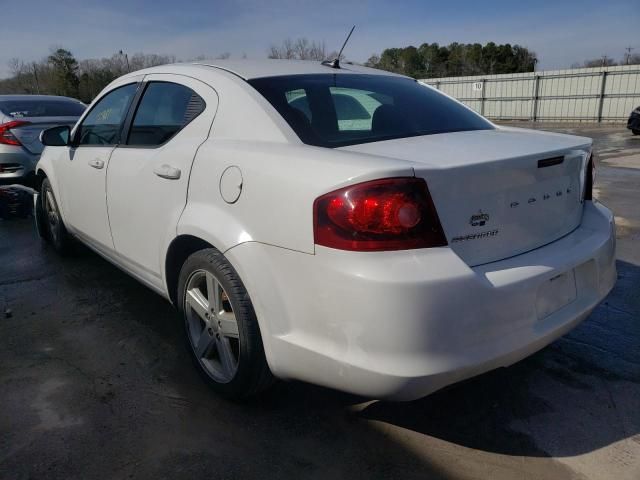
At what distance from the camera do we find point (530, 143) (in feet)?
7.37

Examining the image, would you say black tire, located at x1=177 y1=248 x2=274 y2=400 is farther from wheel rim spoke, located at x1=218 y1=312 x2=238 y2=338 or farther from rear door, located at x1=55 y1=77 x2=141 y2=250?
rear door, located at x1=55 y1=77 x2=141 y2=250

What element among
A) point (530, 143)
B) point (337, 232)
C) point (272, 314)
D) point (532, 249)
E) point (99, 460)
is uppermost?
point (530, 143)

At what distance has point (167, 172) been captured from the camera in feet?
8.45

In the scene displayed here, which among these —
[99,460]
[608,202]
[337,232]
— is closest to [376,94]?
[337,232]

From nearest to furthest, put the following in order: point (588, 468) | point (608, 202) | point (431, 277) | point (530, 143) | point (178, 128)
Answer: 1. point (431, 277)
2. point (588, 468)
3. point (530, 143)
4. point (178, 128)
5. point (608, 202)

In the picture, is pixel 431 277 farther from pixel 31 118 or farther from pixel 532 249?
pixel 31 118

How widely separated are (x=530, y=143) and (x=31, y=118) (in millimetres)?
6561

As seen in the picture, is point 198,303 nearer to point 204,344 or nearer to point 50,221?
point 204,344

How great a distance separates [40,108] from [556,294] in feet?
24.8

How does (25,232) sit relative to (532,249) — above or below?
below

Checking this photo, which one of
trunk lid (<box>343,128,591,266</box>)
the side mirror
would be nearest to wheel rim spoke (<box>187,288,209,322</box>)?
trunk lid (<box>343,128,591,266</box>)

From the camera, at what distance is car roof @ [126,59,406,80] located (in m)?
2.61

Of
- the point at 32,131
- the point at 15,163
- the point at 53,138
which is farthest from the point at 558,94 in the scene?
the point at 53,138

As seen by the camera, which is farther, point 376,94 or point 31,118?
point 31,118
